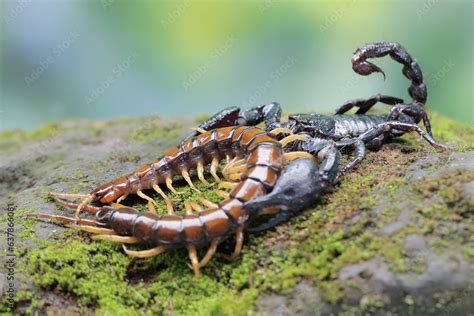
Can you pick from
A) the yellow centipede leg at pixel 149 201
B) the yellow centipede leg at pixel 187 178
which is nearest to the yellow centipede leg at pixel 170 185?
the yellow centipede leg at pixel 187 178

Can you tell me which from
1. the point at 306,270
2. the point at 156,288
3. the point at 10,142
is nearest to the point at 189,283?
the point at 156,288

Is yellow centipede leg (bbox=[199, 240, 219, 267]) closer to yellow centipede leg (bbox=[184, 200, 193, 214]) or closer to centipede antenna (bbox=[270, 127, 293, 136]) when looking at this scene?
yellow centipede leg (bbox=[184, 200, 193, 214])

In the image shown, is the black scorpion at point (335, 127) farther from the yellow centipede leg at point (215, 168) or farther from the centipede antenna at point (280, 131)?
the yellow centipede leg at point (215, 168)

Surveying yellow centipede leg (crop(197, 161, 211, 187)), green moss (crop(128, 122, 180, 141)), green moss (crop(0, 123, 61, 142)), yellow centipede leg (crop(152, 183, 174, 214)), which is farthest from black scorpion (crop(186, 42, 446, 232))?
green moss (crop(0, 123, 61, 142))

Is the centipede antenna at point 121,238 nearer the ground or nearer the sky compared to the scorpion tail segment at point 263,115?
nearer the ground

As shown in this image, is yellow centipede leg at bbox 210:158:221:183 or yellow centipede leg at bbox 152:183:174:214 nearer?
yellow centipede leg at bbox 152:183:174:214
